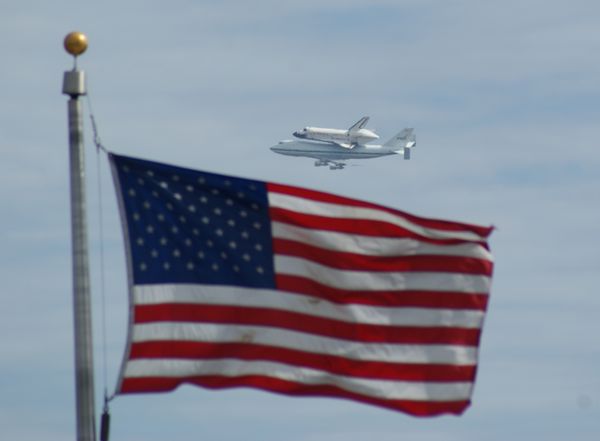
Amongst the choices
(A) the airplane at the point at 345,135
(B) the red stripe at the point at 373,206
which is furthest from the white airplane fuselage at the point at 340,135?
(B) the red stripe at the point at 373,206

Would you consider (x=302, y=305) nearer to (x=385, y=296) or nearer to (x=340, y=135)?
(x=385, y=296)

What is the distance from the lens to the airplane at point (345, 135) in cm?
16725

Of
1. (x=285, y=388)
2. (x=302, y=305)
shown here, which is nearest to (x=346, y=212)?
(x=302, y=305)

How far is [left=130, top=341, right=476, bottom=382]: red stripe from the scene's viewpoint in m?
12.6

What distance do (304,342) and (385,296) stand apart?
0.84 m

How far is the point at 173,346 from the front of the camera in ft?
41.4

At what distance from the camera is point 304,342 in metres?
13.0

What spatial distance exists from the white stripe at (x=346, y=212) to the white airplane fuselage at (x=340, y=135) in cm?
15315

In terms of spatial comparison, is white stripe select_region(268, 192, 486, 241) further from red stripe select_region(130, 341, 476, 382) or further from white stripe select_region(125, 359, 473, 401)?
white stripe select_region(125, 359, 473, 401)

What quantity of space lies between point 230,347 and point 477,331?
79.1 inches

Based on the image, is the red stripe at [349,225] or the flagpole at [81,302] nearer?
the flagpole at [81,302]

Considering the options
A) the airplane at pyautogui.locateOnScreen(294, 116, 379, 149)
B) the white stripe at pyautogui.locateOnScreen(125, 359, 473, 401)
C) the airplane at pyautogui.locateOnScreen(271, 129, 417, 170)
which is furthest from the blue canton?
the airplane at pyautogui.locateOnScreen(294, 116, 379, 149)

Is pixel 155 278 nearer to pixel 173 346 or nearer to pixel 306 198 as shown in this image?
pixel 173 346

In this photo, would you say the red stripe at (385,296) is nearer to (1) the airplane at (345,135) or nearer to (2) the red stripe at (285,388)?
(2) the red stripe at (285,388)
